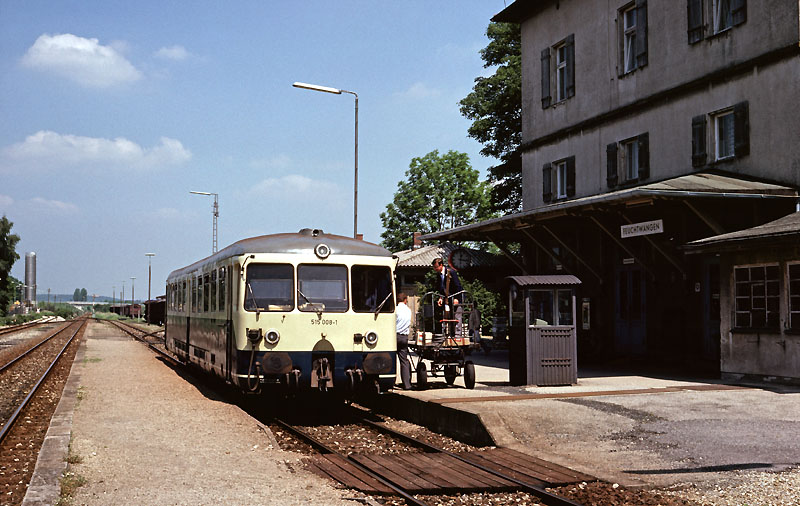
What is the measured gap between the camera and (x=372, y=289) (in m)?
12.8

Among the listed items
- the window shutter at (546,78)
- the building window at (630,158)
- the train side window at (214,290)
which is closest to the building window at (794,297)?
the building window at (630,158)

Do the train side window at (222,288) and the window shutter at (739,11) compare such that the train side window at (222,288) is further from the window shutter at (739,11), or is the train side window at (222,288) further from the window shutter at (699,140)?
the window shutter at (739,11)

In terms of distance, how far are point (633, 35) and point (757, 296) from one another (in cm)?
917

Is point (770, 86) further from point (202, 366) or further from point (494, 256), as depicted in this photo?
point (494, 256)

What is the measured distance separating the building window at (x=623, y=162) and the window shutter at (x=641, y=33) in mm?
1887

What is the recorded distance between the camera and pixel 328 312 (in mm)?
12328

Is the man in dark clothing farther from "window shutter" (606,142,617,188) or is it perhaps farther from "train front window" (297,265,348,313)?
"window shutter" (606,142,617,188)

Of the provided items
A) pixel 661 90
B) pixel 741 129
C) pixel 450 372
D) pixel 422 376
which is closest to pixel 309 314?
pixel 422 376

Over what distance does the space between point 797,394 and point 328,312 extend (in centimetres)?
725

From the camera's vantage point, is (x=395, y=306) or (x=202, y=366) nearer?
(x=395, y=306)

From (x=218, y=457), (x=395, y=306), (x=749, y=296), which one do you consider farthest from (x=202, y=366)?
(x=749, y=296)

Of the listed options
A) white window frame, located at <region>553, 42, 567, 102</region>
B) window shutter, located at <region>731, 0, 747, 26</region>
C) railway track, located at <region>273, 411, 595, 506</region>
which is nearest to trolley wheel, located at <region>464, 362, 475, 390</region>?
railway track, located at <region>273, 411, 595, 506</region>

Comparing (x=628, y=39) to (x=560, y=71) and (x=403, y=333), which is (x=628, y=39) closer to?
(x=560, y=71)

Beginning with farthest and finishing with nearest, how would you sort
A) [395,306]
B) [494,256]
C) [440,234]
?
[494,256]
[440,234]
[395,306]
